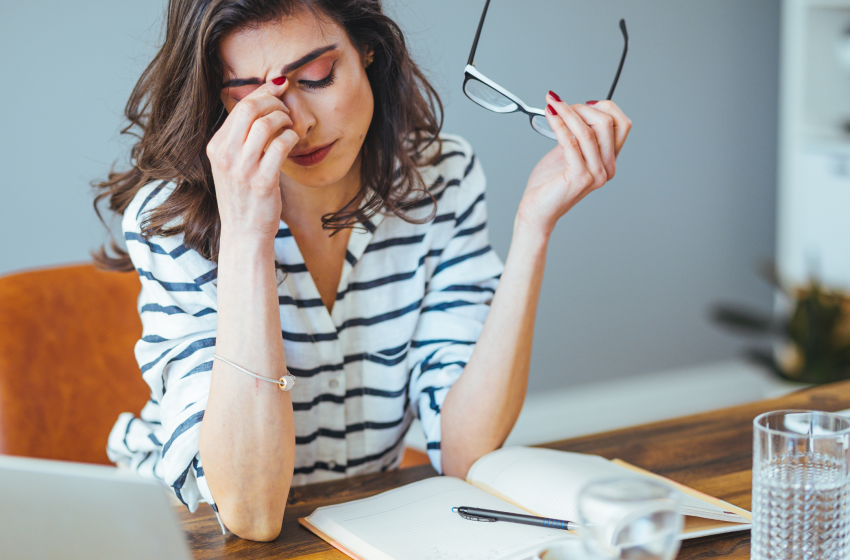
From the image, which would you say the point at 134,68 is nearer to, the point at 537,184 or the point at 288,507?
the point at 537,184

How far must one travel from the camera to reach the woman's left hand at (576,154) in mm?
978

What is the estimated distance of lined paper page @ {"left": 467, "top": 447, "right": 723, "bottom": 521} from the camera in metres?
0.79

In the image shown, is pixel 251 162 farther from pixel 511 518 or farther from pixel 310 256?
pixel 511 518

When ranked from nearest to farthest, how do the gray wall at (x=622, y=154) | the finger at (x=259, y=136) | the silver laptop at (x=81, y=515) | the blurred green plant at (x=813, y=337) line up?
the silver laptop at (x=81, y=515), the finger at (x=259, y=136), the gray wall at (x=622, y=154), the blurred green plant at (x=813, y=337)

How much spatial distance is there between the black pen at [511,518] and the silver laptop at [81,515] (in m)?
0.36

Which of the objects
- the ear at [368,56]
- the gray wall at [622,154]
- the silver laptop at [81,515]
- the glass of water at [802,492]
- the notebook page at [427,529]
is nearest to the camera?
the silver laptop at [81,515]

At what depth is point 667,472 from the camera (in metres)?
0.92

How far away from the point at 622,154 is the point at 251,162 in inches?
77.7

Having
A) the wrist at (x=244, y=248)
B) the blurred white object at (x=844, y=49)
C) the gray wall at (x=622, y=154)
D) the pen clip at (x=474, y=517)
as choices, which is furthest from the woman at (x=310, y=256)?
the blurred white object at (x=844, y=49)

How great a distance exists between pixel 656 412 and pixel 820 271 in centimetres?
77

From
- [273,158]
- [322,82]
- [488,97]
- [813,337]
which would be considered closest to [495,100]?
[488,97]

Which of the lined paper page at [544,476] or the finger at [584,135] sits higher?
the finger at [584,135]

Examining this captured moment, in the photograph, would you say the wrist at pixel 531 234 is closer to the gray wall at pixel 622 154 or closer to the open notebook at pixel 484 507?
the open notebook at pixel 484 507

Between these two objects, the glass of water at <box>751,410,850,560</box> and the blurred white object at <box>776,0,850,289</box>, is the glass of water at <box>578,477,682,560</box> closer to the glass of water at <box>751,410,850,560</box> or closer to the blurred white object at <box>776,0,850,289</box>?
the glass of water at <box>751,410,850,560</box>
